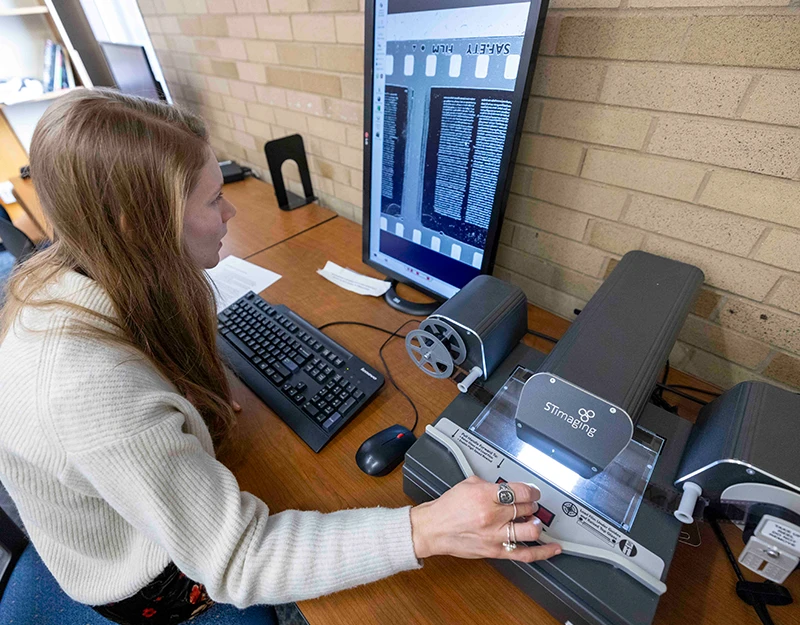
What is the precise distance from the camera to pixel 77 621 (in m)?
0.68

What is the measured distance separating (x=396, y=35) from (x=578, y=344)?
0.71 metres

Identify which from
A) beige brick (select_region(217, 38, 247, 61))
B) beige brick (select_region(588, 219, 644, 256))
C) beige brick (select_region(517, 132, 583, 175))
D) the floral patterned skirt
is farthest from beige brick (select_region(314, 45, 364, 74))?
the floral patterned skirt

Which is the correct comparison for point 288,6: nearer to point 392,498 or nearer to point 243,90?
point 243,90

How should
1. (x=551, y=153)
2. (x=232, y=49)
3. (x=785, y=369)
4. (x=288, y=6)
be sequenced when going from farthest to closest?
(x=232, y=49) < (x=288, y=6) < (x=551, y=153) < (x=785, y=369)

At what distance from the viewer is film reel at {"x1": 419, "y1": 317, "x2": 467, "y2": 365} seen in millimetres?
640

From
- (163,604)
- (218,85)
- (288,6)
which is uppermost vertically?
(288,6)

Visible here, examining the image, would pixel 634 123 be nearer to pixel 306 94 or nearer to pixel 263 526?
pixel 263 526

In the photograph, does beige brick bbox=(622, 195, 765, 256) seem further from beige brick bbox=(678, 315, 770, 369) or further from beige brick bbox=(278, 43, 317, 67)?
beige brick bbox=(278, 43, 317, 67)

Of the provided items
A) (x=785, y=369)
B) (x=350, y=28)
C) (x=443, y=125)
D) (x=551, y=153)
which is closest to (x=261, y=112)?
(x=350, y=28)

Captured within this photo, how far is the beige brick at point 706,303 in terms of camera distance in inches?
30.0

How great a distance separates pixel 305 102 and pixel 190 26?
2.74 ft

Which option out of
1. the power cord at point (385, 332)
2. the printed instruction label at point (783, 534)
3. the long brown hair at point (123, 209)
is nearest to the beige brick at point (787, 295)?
the printed instruction label at point (783, 534)

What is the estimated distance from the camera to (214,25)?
154 cm

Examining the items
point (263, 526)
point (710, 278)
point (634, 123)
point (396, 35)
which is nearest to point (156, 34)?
point (396, 35)
